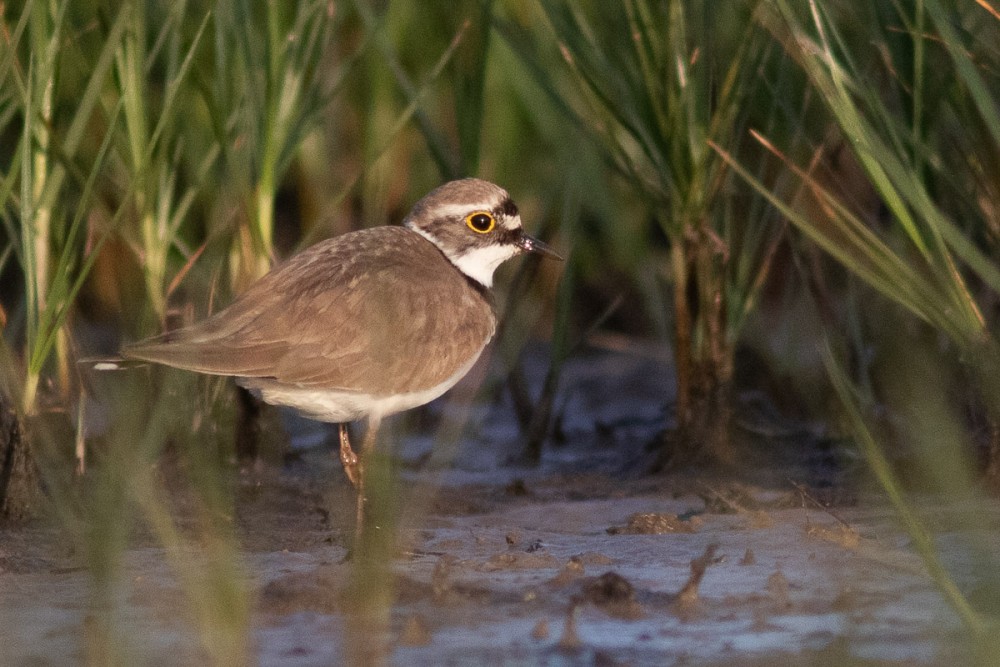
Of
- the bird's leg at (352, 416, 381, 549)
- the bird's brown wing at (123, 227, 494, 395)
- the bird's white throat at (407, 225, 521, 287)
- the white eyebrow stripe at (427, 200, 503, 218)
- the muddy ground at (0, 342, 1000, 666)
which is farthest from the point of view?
the bird's white throat at (407, 225, 521, 287)

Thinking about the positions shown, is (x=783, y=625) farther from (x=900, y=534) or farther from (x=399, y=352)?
(x=399, y=352)

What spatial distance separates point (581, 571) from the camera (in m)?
4.18

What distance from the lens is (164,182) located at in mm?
5434

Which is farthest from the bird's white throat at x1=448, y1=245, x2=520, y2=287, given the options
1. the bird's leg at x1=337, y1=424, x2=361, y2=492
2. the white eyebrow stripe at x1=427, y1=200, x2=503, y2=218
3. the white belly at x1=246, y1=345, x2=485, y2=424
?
the bird's leg at x1=337, y1=424, x2=361, y2=492

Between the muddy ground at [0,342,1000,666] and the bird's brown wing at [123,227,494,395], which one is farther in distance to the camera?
the bird's brown wing at [123,227,494,395]

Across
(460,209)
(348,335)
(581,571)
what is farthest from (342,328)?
(581,571)

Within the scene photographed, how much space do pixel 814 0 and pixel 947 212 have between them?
51.2 inches

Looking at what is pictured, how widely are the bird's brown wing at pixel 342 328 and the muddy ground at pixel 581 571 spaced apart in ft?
1.75

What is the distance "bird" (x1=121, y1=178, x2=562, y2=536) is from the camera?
16.4 feet

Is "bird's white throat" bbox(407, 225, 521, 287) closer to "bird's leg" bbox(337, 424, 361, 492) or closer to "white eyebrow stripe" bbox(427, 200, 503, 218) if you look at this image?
"white eyebrow stripe" bbox(427, 200, 503, 218)

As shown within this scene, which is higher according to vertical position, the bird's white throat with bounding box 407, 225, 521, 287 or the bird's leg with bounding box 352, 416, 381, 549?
the bird's white throat with bounding box 407, 225, 521, 287

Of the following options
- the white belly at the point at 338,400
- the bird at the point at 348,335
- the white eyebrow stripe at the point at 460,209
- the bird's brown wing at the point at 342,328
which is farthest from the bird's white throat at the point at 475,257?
the white belly at the point at 338,400

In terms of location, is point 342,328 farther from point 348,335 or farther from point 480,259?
point 480,259

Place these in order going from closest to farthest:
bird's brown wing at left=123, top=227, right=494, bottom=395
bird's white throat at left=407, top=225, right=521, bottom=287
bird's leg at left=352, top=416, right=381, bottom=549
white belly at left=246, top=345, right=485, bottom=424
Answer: bird's brown wing at left=123, top=227, right=494, bottom=395
white belly at left=246, top=345, right=485, bottom=424
bird's leg at left=352, top=416, right=381, bottom=549
bird's white throat at left=407, top=225, right=521, bottom=287
